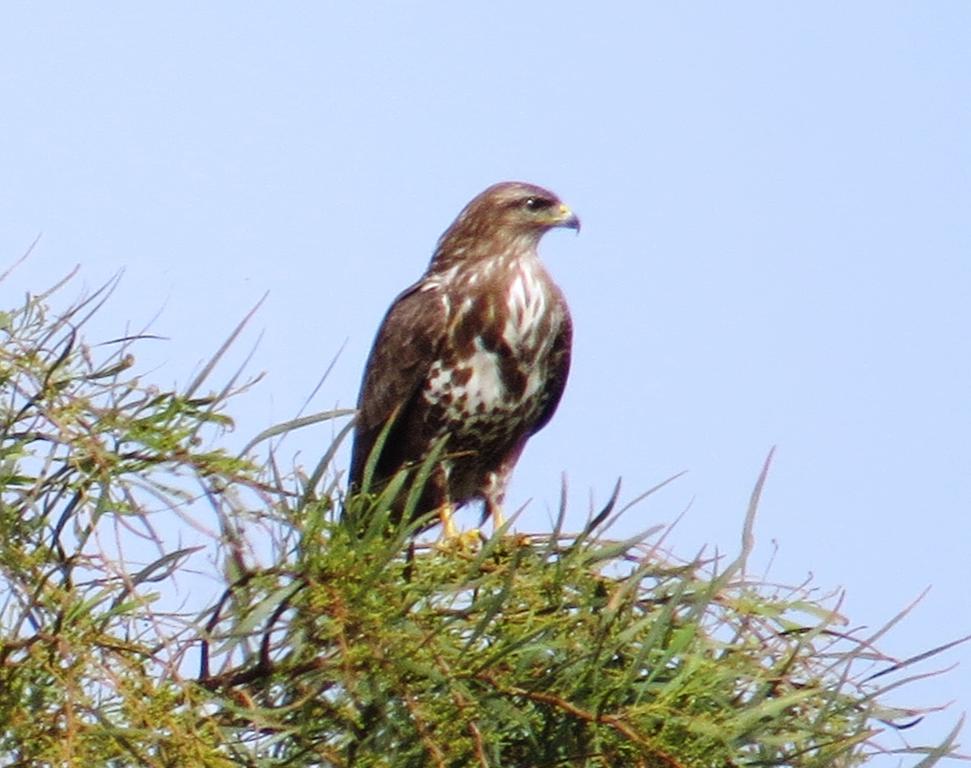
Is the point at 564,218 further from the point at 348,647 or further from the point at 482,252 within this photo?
the point at 348,647

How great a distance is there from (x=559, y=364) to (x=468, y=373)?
47cm

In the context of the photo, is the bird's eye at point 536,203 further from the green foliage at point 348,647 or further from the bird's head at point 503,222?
the green foliage at point 348,647

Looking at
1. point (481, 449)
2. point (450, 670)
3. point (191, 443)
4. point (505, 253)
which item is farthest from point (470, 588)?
point (505, 253)

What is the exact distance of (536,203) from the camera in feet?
27.9

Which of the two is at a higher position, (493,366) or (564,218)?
(564,218)

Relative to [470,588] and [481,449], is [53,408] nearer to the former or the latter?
[470,588]

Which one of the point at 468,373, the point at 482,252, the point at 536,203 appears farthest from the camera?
the point at 536,203

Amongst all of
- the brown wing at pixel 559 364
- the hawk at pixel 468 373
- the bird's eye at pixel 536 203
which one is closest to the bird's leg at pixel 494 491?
the hawk at pixel 468 373

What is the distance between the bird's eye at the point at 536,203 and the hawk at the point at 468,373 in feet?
1.11

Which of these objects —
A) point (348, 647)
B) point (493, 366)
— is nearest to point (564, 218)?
point (493, 366)

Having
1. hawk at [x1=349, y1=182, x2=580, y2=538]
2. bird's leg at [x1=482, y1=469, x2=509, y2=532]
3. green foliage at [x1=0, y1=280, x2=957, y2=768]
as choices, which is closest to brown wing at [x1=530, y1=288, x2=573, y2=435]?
hawk at [x1=349, y1=182, x2=580, y2=538]

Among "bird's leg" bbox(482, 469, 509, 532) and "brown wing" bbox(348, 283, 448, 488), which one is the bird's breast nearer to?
"brown wing" bbox(348, 283, 448, 488)

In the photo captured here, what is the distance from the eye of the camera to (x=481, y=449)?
304 inches

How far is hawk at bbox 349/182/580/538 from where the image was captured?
7613 mm
